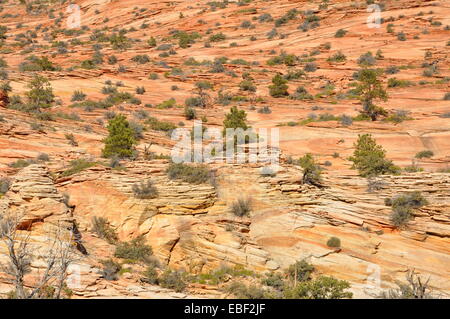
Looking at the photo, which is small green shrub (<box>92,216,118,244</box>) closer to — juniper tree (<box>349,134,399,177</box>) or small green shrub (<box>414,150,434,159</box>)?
juniper tree (<box>349,134,399,177</box>)

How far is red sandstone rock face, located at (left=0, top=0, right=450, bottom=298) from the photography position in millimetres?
15266

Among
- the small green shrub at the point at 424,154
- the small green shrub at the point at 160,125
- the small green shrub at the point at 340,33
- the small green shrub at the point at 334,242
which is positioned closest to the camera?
the small green shrub at the point at 334,242

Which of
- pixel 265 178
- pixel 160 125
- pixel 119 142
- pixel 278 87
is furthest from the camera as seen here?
pixel 278 87

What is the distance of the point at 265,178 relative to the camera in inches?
727

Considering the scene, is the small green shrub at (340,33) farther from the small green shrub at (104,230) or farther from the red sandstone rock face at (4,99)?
the small green shrub at (104,230)

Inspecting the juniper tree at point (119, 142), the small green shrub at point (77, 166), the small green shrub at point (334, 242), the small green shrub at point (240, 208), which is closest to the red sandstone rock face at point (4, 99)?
the juniper tree at point (119, 142)

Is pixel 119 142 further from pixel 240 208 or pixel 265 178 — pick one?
pixel 240 208

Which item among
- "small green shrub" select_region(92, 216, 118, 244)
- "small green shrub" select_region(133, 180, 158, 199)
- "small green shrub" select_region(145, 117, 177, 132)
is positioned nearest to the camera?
"small green shrub" select_region(92, 216, 118, 244)

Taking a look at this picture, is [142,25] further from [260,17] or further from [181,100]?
[181,100]

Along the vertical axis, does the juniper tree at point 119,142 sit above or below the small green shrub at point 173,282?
above

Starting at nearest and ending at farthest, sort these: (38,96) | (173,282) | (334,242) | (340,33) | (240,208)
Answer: (173,282) < (334,242) < (240,208) < (38,96) < (340,33)

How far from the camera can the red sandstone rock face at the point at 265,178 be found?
Result: 15.3m

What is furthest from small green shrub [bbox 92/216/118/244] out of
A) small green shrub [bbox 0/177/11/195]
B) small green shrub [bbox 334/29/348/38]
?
small green shrub [bbox 334/29/348/38]

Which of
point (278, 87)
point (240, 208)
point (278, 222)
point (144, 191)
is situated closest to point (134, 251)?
point (144, 191)
